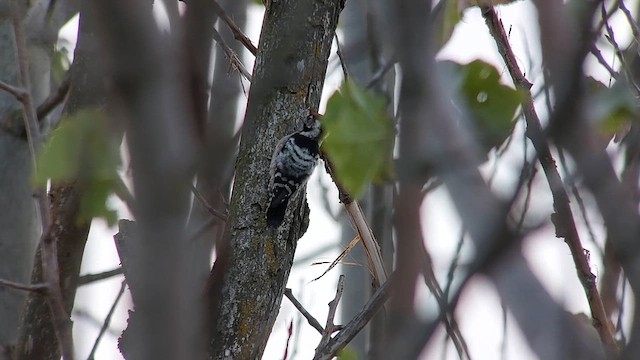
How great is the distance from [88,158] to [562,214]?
35.7 inches

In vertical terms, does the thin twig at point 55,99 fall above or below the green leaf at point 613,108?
above

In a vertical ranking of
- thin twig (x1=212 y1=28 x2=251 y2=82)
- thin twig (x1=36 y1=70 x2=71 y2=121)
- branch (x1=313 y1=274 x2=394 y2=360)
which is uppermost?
thin twig (x1=36 y1=70 x2=71 y2=121)

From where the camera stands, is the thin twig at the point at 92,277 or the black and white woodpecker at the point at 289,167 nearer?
the black and white woodpecker at the point at 289,167

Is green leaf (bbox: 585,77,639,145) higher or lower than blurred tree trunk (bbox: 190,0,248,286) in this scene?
higher

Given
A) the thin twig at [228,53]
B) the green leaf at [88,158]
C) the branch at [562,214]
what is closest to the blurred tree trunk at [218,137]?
the thin twig at [228,53]

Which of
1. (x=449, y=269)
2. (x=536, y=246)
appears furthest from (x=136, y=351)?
(x=449, y=269)

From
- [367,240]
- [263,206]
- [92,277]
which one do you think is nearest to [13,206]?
[92,277]

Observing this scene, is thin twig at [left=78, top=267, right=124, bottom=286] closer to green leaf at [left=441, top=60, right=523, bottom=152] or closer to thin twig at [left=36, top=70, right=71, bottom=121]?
thin twig at [left=36, top=70, right=71, bottom=121]

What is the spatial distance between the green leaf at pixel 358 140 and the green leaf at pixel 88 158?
0.43 meters

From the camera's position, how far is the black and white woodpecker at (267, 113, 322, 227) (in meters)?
2.61

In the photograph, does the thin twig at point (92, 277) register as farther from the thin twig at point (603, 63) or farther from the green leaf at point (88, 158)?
the thin twig at point (603, 63)

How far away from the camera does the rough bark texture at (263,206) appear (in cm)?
242

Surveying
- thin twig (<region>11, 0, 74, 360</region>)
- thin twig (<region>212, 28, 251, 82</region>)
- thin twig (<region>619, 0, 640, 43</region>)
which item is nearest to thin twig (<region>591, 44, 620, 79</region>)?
thin twig (<region>619, 0, 640, 43</region>)

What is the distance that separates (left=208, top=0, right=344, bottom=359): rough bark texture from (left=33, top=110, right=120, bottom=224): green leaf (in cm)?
49
